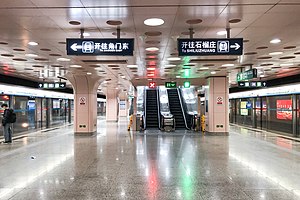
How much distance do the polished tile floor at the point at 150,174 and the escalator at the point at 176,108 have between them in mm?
9761

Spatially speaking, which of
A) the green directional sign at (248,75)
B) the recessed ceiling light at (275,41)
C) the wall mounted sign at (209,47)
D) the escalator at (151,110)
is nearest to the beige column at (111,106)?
the escalator at (151,110)

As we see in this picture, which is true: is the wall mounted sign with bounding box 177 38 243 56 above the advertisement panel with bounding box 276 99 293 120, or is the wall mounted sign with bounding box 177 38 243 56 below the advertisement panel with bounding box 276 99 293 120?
above

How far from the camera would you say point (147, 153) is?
8852 millimetres

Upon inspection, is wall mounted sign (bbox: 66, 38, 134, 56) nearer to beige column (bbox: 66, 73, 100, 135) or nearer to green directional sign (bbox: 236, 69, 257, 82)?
green directional sign (bbox: 236, 69, 257, 82)

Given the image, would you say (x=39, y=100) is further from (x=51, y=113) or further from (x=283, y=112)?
(x=283, y=112)

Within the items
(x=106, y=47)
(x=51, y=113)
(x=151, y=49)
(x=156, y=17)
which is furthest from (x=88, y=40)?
(x=51, y=113)

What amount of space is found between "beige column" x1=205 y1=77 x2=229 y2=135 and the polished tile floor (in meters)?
4.84

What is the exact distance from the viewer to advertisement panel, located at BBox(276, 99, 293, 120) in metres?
14.7

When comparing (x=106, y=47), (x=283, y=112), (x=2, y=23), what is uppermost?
(x=2, y=23)

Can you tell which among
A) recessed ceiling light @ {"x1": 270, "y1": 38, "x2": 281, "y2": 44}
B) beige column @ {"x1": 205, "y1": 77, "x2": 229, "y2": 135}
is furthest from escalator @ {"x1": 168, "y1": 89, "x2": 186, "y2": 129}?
recessed ceiling light @ {"x1": 270, "y1": 38, "x2": 281, "y2": 44}

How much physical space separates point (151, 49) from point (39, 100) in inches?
514

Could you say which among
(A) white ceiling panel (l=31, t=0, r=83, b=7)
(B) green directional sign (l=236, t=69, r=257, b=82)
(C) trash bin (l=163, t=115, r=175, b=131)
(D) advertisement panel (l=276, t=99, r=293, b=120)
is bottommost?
(C) trash bin (l=163, t=115, r=175, b=131)

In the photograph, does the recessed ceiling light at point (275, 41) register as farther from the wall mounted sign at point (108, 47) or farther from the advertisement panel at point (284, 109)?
the advertisement panel at point (284, 109)

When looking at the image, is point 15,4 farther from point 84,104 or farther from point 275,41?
point 84,104
